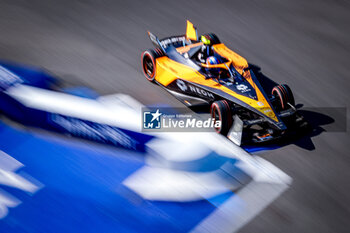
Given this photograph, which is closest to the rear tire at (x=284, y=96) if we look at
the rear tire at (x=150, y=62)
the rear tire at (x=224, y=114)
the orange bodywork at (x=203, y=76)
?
the orange bodywork at (x=203, y=76)

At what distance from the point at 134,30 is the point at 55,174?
608cm

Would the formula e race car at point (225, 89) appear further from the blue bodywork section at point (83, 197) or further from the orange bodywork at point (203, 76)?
the blue bodywork section at point (83, 197)

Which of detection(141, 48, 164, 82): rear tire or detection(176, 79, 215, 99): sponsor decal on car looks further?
detection(141, 48, 164, 82): rear tire

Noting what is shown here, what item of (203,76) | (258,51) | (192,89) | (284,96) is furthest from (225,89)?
(258,51)

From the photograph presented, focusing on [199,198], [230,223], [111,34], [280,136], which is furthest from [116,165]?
[111,34]

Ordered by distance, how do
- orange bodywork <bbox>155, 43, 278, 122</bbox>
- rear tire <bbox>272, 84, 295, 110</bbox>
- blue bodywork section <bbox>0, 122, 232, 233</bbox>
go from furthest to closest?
rear tire <bbox>272, 84, 295, 110</bbox>, orange bodywork <bbox>155, 43, 278, 122</bbox>, blue bodywork section <bbox>0, 122, 232, 233</bbox>

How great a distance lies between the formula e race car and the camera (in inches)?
348

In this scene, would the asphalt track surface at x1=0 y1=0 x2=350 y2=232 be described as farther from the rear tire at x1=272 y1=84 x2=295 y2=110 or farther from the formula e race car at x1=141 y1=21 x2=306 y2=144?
the rear tire at x1=272 y1=84 x2=295 y2=110

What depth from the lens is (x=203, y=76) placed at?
383 inches

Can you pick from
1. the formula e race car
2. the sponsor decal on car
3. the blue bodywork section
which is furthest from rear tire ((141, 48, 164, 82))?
the blue bodywork section

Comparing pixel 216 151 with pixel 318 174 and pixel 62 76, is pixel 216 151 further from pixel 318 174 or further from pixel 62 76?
pixel 62 76

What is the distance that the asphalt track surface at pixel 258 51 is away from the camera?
796 centimetres

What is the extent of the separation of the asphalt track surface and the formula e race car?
0.48 metres

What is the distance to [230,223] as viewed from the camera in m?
7.41
